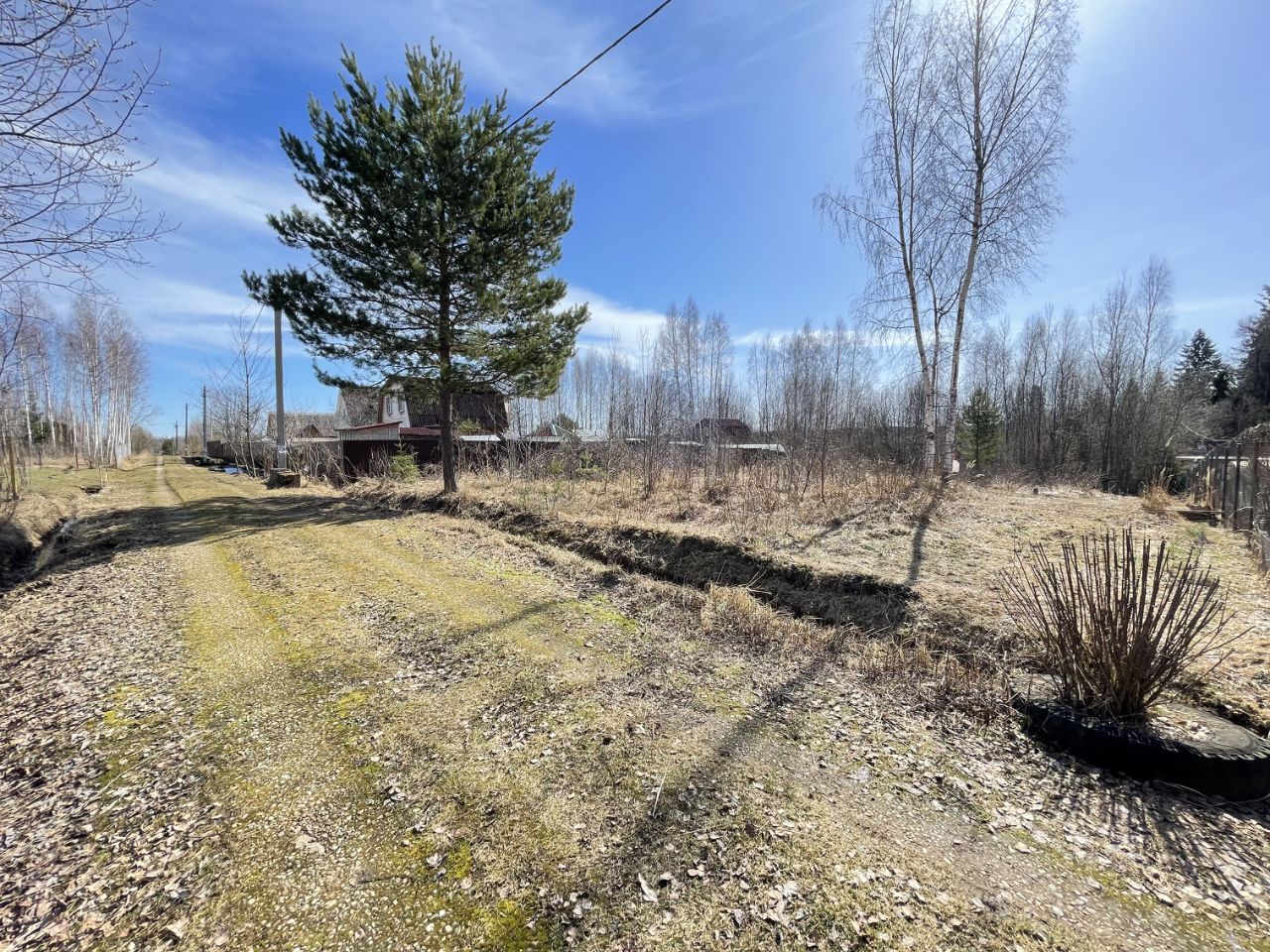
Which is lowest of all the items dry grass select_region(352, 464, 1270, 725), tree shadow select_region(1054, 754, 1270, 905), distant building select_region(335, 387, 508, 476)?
tree shadow select_region(1054, 754, 1270, 905)

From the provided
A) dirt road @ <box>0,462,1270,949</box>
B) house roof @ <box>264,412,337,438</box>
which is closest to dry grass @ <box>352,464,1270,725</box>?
dirt road @ <box>0,462,1270,949</box>

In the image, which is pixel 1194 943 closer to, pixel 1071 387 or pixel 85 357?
pixel 1071 387

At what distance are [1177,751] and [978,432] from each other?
86.9ft

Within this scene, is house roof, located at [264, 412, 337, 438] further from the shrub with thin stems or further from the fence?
the fence

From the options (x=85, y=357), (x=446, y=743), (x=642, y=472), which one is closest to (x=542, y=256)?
(x=642, y=472)

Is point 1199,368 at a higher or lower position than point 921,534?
higher

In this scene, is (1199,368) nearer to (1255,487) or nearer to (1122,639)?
(1255,487)

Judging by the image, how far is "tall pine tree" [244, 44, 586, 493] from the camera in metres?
10.9

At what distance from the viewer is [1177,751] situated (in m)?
2.72

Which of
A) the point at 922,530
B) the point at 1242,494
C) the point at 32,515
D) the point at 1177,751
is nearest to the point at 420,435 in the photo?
the point at 32,515

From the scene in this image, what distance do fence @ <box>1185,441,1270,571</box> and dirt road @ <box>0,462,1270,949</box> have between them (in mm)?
5908

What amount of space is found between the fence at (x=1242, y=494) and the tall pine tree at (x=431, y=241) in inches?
479

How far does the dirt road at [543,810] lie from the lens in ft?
6.19

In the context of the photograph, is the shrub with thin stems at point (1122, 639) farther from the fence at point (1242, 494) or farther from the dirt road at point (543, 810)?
the fence at point (1242, 494)
